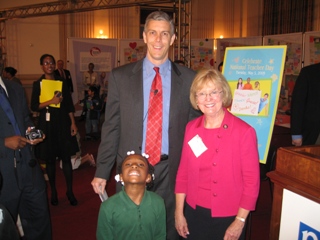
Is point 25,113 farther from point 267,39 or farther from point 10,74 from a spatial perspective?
point 267,39

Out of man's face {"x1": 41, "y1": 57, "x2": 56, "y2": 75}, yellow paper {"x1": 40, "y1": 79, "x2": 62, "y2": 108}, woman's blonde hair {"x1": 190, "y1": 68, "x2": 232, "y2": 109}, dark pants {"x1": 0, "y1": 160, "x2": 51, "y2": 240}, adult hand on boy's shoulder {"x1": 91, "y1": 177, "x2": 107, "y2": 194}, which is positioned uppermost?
man's face {"x1": 41, "y1": 57, "x2": 56, "y2": 75}

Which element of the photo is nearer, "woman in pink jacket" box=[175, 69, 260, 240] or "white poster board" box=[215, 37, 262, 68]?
"woman in pink jacket" box=[175, 69, 260, 240]

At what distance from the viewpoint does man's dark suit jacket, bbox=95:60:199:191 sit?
2.00 metres

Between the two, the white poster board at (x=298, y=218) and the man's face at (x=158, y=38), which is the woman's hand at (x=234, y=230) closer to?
the white poster board at (x=298, y=218)

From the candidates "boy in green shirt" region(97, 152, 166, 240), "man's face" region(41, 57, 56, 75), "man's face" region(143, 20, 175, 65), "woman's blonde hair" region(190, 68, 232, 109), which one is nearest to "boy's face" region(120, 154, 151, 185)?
"boy in green shirt" region(97, 152, 166, 240)

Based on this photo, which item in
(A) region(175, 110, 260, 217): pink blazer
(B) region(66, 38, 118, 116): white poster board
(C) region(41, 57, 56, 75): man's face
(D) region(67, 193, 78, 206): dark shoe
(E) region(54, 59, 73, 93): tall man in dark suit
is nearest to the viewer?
(A) region(175, 110, 260, 217): pink blazer

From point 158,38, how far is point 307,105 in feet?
7.19

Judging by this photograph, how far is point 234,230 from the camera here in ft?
5.52

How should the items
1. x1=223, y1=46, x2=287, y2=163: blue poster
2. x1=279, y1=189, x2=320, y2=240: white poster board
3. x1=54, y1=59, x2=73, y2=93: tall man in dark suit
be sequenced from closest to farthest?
x1=279, y1=189, x2=320, y2=240: white poster board, x1=223, y1=46, x2=287, y2=163: blue poster, x1=54, y1=59, x2=73, y2=93: tall man in dark suit

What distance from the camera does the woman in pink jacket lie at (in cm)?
167

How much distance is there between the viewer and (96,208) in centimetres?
397

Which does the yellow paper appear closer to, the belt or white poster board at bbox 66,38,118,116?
the belt

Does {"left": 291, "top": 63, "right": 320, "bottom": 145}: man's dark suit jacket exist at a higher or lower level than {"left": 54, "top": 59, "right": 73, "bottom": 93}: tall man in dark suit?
lower

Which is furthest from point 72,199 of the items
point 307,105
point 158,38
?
point 307,105
